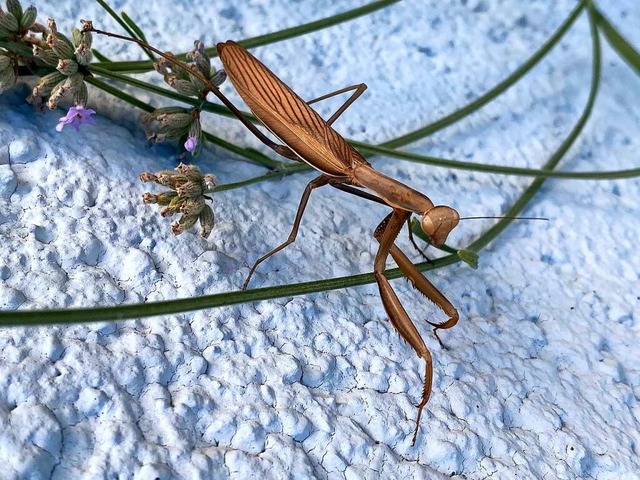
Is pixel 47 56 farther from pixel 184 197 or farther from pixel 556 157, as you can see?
pixel 556 157

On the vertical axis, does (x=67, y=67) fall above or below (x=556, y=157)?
below

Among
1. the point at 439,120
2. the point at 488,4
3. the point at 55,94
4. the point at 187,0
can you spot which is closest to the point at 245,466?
the point at 55,94

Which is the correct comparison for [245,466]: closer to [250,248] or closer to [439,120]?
[250,248]

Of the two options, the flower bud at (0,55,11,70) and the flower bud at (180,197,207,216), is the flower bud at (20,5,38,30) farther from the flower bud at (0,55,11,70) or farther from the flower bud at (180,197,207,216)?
the flower bud at (180,197,207,216)

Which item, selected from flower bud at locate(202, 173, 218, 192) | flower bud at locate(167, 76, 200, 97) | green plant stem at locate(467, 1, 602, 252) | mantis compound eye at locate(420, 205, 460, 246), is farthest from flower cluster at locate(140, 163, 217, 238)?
green plant stem at locate(467, 1, 602, 252)

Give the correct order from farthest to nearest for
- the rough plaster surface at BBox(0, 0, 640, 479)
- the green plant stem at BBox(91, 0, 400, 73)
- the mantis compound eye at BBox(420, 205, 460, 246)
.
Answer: the green plant stem at BBox(91, 0, 400, 73)
the mantis compound eye at BBox(420, 205, 460, 246)
the rough plaster surface at BBox(0, 0, 640, 479)

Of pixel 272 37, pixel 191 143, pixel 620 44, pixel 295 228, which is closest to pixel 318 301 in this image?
pixel 295 228
